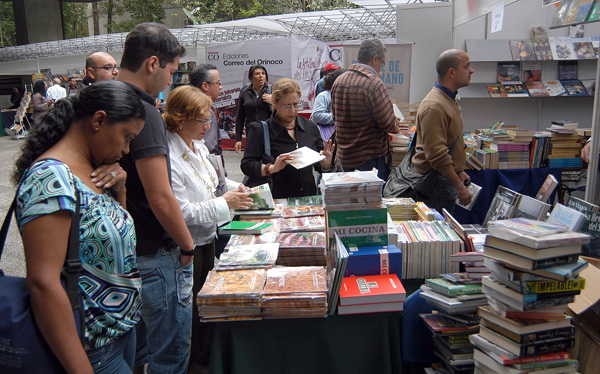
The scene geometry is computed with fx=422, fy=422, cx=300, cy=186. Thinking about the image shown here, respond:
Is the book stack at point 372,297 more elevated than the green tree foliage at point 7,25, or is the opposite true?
the green tree foliage at point 7,25

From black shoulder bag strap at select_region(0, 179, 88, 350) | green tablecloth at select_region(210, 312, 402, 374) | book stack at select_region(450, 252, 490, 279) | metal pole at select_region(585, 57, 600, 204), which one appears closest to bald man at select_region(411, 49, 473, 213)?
metal pole at select_region(585, 57, 600, 204)

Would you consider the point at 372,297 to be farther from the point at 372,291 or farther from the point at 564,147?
the point at 564,147

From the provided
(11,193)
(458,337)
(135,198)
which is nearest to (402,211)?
(458,337)

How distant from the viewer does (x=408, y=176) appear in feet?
11.3

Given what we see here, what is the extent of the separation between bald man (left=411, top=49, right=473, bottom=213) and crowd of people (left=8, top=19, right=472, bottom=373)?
17 millimetres

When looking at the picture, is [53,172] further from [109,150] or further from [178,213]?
[178,213]

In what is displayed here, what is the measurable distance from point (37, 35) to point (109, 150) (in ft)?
109

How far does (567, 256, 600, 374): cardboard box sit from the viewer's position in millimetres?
1706

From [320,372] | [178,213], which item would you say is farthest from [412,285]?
[178,213]

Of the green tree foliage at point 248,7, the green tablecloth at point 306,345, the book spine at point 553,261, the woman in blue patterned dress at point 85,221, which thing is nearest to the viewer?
the woman in blue patterned dress at point 85,221

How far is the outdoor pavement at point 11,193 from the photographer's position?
430 cm

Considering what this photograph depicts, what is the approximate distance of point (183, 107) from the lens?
2.11m

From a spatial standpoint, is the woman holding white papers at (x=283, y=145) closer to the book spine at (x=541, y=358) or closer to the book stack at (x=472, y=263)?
the book stack at (x=472, y=263)

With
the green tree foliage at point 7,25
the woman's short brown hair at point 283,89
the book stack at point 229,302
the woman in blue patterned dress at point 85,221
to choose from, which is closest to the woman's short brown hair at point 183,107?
the woman in blue patterned dress at point 85,221
